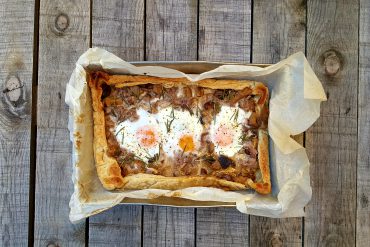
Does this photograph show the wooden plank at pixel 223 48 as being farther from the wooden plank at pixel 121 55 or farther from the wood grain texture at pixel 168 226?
the wooden plank at pixel 121 55

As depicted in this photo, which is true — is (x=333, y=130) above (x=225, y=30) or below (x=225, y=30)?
below

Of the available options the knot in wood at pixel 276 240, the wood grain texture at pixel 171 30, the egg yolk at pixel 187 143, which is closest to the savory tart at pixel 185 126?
the egg yolk at pixel 187 143

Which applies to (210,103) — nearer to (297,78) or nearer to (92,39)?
(297,78)

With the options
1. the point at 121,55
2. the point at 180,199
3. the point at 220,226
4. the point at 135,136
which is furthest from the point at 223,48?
the point at 220,226

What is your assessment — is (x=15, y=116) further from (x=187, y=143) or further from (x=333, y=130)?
(x=333, y=130)

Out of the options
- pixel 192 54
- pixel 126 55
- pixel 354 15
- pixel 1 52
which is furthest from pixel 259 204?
pixel 1 52

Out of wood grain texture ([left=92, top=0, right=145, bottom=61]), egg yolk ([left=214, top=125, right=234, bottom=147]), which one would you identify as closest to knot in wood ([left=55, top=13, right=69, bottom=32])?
wood grain texture ([left=92, top=0, right=145, bottom=61])

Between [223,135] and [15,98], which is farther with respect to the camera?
[15,98]
